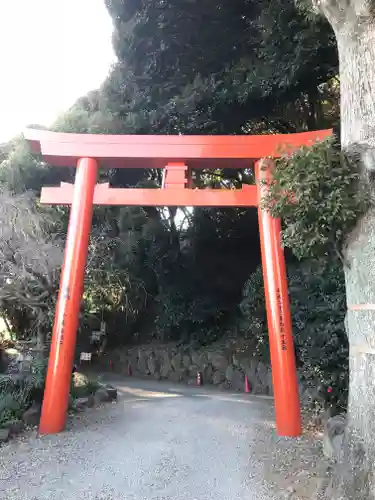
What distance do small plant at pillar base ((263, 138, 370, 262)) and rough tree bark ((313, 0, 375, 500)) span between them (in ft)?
0.44

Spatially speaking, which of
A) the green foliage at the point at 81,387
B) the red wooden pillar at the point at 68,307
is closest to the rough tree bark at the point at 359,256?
the red wooden pillar at the point at 68,307

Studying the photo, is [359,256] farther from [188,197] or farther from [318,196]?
[188,197]

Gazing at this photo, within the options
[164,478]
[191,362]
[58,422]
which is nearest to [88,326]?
[191,362]

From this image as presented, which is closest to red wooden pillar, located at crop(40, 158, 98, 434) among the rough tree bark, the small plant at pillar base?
the small plant at pillar base

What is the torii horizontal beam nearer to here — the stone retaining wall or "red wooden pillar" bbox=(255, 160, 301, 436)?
"red wooden pillar" bbox=(255, 160, 301, 436)

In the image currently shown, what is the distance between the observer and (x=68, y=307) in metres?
5.71

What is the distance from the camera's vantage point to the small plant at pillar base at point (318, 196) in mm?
3324

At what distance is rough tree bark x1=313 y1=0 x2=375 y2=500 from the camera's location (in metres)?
3.14

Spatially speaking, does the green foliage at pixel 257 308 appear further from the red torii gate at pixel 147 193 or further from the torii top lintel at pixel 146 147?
the torii top lintel at pixel 146 147

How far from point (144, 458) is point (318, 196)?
337cm

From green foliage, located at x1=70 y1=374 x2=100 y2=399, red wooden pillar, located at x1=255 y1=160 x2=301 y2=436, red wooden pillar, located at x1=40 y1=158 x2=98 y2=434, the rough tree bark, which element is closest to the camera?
the rough tree bark

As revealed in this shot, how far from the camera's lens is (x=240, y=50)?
30.7 ft

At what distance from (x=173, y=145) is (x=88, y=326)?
834 centimetres

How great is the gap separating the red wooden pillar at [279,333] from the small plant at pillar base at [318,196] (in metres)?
1.50
